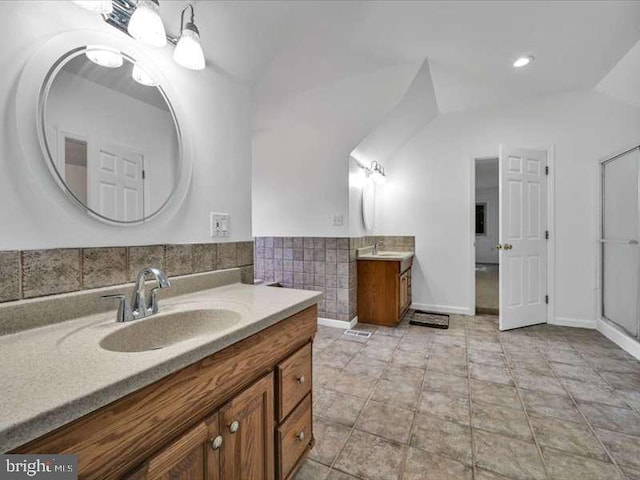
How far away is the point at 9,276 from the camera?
77 centimetres

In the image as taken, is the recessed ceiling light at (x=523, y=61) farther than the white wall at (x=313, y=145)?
No

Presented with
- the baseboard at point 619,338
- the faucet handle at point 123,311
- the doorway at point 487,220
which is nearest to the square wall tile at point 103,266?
the faucet handle at point 123,311

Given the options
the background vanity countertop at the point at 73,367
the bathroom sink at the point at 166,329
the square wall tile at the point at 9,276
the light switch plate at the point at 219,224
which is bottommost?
the bathroom sink at the point at 166,329

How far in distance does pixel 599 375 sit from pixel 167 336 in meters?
2.82

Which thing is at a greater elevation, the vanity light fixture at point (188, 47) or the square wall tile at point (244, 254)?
the vanity light fixture at point (188, 47)

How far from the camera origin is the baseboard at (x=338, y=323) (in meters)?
2.94

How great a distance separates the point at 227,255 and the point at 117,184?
1.96 ft

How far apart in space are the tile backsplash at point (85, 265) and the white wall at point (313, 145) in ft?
5.82

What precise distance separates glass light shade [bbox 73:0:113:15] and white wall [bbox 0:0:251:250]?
11 centimetres

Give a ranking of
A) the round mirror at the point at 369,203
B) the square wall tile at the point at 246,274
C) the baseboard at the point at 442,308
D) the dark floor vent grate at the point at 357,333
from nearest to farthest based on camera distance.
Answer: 1. the square wall tile at the point at 246,274
2. the dark floor vent grate at the point at 357,333
3. the round mirror at the point at 369,203
4. the baseboard at the point at 442,308

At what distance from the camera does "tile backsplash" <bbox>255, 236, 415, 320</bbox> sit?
2.94 meters

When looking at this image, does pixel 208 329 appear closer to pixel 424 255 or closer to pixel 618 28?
pixel 424 255

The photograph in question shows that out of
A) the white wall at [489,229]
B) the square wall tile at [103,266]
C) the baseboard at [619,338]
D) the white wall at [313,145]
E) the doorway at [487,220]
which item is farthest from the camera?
the white wall at [489,229]

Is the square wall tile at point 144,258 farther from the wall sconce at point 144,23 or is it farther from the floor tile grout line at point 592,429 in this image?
the floor tile grout line at point 592,429
